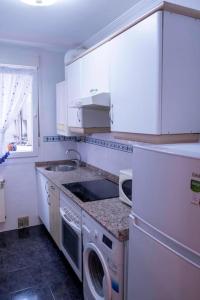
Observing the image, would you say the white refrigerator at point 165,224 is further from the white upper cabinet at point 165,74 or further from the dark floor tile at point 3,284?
the dark floor tile at point 3,284

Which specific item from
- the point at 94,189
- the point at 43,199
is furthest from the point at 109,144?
the point at 43,199

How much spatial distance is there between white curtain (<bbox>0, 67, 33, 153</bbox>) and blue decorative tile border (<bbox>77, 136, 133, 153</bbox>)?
92 cm

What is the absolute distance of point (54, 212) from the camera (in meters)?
2.47

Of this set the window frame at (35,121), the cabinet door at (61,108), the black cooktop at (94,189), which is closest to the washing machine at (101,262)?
the black cooktop at (94,189)

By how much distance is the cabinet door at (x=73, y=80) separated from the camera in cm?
238

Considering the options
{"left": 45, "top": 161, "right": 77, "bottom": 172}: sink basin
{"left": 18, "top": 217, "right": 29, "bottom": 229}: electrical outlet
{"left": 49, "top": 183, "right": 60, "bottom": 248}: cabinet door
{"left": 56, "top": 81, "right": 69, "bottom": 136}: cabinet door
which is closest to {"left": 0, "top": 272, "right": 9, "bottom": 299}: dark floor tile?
{"left": 49, "top": 183, "right": 60, "bottom": 248}: cabinet door

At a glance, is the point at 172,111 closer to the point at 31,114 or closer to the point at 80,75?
the point at 80,75

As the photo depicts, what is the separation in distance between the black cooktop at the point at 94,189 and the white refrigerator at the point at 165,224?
2.60 ft

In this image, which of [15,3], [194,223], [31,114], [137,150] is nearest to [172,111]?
[137,150]

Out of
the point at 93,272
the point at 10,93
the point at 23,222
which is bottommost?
the point at 23,222

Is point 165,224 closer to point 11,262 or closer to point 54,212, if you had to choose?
point 54,212

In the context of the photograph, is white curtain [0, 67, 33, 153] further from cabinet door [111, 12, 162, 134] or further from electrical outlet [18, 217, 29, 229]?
cabinet door [111, 12, 162, 134]

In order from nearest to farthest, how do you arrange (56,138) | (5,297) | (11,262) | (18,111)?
(5,297) → (11,262) → (18,111) → (56,138)

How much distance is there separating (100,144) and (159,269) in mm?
1866
